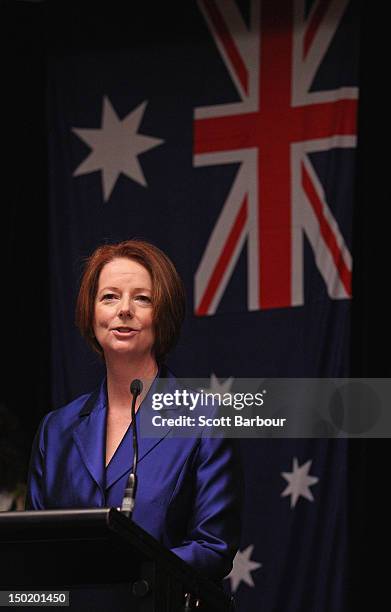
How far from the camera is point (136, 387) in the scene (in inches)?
95.0

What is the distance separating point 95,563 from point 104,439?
49cm

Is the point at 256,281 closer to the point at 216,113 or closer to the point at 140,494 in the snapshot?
the point at 216,113

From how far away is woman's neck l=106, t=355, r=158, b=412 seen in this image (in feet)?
8.49

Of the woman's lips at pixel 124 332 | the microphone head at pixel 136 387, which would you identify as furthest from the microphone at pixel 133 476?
the woman's lips at pixel 124 332

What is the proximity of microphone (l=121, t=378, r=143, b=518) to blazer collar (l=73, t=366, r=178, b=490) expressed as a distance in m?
0.06

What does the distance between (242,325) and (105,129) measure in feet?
3.58

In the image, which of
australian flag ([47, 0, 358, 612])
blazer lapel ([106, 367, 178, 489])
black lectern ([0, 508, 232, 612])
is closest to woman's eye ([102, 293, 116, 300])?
blazer lapel ([106, 367, 178, 489])

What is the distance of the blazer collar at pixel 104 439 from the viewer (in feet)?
8.05

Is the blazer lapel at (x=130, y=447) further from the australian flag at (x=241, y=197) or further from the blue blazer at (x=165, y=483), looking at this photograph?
the australian flag at (x=241, y=197)

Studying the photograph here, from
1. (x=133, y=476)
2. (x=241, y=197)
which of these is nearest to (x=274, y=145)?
(x=241, y=197)

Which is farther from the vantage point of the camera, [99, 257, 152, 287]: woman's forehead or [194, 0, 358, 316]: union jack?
[194, 0, 358, 316]: union jack

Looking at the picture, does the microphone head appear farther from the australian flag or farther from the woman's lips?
the australian flag

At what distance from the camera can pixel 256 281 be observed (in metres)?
4.68

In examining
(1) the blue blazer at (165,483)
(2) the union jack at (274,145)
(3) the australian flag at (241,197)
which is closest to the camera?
(1) the blue blazer at (165,483)
